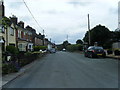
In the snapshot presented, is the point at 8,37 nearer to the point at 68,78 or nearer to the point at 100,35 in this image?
the point at 68,78

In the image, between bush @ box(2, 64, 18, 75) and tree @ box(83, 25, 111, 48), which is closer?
bush @ box(2, 64, 18, 75)

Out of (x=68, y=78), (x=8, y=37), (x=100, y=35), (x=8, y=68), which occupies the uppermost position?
(x=100, y=35)

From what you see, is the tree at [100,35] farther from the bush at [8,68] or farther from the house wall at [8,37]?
the bush at [8,68]

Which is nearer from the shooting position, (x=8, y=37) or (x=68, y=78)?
(x=68, y=78)

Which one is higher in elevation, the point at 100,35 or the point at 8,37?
the point at 100,35

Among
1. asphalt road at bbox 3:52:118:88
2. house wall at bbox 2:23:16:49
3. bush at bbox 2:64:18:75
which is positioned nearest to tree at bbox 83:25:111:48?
house wall at bbox 2:23:16:49

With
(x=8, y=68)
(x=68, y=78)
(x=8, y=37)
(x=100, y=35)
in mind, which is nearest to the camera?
(x=68, y=78)

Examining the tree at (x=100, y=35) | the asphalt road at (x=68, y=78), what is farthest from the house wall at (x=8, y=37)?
the tree at (x=100, y=35)

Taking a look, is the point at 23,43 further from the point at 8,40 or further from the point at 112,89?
the point at 112,89

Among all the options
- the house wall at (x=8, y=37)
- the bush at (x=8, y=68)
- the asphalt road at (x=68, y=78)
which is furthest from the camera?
the house wall at (x=8, y=37)

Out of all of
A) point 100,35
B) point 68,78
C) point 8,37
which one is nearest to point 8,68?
point 68,78

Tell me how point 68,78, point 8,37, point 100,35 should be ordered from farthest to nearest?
point 100,35, point 8,37, point 68,78

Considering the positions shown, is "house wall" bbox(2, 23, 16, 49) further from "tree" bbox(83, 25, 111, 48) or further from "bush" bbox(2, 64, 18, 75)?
"tree" bbox(83, 25, 111, 48)

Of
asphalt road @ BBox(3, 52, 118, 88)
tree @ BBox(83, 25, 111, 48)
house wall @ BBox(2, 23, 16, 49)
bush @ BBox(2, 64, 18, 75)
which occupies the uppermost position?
tree @ BBox(83, 25, 111, 48)
